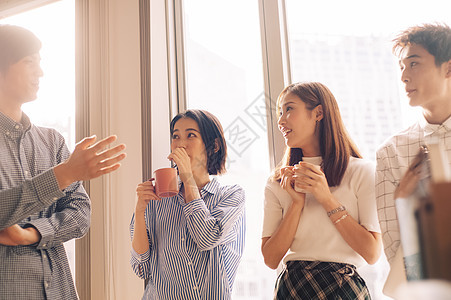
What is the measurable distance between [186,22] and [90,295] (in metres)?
1.56

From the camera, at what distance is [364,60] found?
191 centimetres

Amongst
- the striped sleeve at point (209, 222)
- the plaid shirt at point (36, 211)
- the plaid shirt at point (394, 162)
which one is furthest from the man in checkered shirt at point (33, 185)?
the plaid shirt at point (394, 162)

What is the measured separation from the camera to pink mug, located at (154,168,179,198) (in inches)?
62.2

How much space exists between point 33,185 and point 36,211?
0.09 metres

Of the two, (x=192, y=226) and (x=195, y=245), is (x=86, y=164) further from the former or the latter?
(x=195, y=245)

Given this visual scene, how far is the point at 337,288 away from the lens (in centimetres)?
139

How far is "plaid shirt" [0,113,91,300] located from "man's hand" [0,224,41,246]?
0.03 metres

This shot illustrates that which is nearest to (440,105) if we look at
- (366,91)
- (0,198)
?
(366,91)

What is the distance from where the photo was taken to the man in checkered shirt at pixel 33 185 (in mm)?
1278

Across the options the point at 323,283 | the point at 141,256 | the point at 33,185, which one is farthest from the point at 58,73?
the point at 323,283

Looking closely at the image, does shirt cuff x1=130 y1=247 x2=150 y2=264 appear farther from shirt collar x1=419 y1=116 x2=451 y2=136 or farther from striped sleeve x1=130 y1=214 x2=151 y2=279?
shirt collar x1=419 y1=116 x2=451 y2=136

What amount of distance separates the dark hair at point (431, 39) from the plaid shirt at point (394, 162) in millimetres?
204

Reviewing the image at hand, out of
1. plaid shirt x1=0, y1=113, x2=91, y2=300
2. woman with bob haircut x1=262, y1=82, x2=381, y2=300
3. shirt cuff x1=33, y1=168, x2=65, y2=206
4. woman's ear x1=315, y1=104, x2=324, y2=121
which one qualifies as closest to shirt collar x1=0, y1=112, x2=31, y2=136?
plaid shirt x1=0, y1=113, x2=91, y2=300

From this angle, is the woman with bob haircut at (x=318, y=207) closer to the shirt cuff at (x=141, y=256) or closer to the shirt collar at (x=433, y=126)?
the shirt collar at (x=433, y=126)
